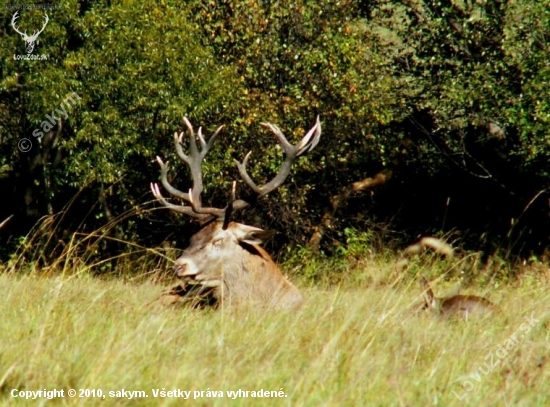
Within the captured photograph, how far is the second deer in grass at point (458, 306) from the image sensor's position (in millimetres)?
7820

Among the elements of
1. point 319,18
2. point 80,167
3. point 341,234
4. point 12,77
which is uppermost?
point 319,18

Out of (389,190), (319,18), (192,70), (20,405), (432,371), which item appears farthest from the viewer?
(389,190)

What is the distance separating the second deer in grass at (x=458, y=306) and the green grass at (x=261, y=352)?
1.59 feet

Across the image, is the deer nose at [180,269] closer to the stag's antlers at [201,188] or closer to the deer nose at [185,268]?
the deer nose at [185,268]

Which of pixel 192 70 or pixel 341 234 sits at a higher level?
pixel 192 70

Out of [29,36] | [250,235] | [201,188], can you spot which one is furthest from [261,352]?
[29,36]

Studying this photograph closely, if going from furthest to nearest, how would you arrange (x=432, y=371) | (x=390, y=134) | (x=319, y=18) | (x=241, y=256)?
(x=390, y=134) → (x=319, y=18) → (x=241, y=256) → (x=432, y=371)

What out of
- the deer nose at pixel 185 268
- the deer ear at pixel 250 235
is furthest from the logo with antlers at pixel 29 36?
the deer nose at pixel 185 268

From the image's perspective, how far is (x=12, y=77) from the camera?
13531 millimetres

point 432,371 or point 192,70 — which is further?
point 192,70

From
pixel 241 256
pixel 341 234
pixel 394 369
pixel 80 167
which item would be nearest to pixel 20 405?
pixel 394 369

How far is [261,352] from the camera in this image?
18.8ft

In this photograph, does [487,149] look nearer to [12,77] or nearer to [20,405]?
[12,77]

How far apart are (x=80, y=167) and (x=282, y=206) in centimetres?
295
